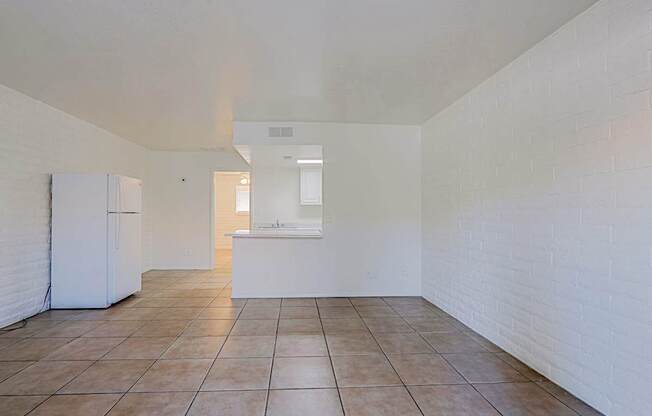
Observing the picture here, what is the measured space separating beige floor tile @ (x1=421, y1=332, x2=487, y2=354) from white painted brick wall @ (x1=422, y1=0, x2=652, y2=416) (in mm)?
203

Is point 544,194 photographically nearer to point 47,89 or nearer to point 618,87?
point 618,87

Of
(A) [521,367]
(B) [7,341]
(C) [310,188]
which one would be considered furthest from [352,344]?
(C) [310,188]

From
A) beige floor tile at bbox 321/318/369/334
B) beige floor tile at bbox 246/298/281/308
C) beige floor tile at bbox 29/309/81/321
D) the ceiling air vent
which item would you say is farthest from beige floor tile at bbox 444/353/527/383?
beige floor tile at bbox 29/309/81/321

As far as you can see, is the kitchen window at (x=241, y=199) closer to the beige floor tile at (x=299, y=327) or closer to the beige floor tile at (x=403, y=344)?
the beige floor tile at (x=299, y=327)

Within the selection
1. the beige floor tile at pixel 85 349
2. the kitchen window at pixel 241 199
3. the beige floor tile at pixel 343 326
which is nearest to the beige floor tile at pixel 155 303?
the beige floor tile at pixel 85 349

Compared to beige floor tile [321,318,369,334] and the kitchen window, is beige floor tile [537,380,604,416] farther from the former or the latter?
the kitchen window

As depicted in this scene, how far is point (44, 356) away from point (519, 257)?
13.1ft

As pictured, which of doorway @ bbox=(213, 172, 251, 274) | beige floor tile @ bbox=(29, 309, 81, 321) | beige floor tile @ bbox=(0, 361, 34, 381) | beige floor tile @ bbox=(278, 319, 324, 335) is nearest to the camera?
beige floor tile @ bbox=(0, 361, 34, 381)

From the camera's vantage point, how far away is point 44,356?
2.98 m

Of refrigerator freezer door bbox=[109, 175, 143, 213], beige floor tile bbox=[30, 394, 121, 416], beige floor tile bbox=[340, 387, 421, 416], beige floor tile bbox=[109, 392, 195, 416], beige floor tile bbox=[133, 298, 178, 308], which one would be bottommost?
beige floor tile bbox=[133, 298, 178, 308]

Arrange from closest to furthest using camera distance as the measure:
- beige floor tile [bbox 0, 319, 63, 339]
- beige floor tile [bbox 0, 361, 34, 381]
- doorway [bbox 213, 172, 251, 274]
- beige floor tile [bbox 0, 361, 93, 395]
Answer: beige floor tile [bbox 0, 361, 93, 395], beige floor tile [bbox 0, 361, 34, 381], beige floor tile [bbox 0, 319, 63, 339], doorway [bbox 213, 172, 251, 274]

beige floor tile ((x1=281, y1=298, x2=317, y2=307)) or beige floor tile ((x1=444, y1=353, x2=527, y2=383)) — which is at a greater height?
beige floor tile ((x1=444, y1=353, x2=527, y2=383))

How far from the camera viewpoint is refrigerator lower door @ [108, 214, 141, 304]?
451 cm

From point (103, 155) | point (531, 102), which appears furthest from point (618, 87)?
point (103, 155)
